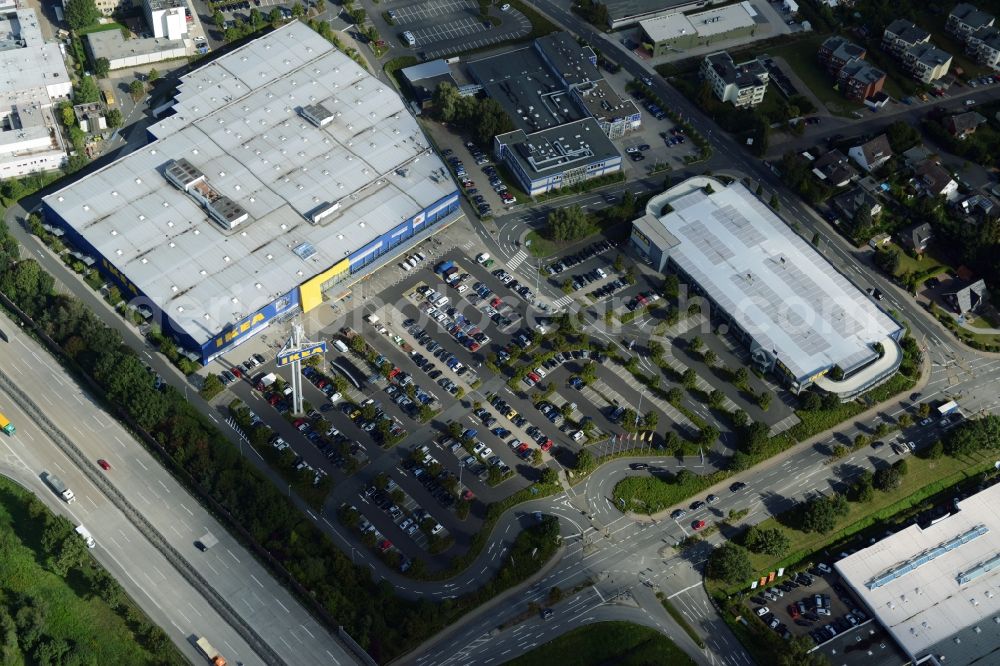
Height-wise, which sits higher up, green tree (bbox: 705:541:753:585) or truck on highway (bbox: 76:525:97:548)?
truck on highway (bbox: 76:525:97:548)

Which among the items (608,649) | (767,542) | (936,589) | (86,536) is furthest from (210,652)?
(936,589)

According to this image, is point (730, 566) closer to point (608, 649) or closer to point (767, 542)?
point (767, 542)

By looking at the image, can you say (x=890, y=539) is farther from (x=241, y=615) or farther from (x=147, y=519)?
(x=147, y=519)

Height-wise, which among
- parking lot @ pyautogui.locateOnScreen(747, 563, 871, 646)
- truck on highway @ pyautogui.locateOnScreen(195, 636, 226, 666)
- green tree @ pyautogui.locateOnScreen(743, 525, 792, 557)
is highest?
green tree @ pyautogui.locateOnScreen(743, 525, 792, 557)

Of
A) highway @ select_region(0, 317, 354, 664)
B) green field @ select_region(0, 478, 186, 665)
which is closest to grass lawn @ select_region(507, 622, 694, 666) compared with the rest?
highway @ select_region(0, 317, 354, 664)

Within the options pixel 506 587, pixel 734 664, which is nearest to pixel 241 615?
pixel 506 587

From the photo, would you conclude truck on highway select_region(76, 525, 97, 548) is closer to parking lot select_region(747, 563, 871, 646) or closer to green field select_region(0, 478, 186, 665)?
green field select_region(0, 478, 186, 665)
